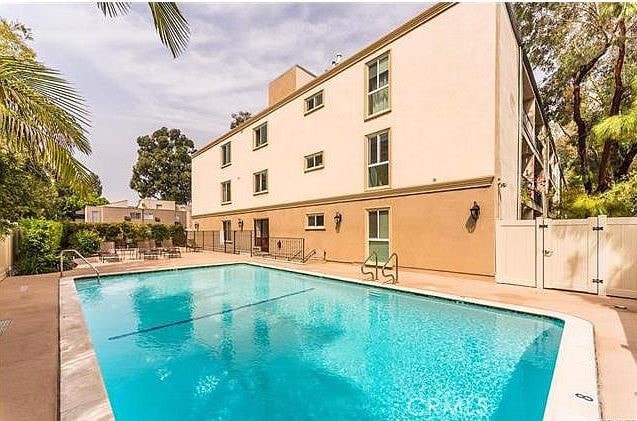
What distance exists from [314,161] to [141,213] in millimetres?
31807

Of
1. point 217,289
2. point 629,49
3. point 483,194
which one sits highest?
point 629,49

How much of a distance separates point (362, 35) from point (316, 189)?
25.5ft

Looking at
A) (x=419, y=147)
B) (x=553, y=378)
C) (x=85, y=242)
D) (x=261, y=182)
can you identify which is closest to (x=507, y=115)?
(x=419, y=147)

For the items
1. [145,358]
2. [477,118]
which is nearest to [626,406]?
[145,358]

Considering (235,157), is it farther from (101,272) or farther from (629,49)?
(629,49)

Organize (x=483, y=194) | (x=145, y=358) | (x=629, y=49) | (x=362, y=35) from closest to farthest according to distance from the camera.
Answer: (x=145, y=358) < (x=483, y=194) < (x=629, y=49) < (x=362, y=35)

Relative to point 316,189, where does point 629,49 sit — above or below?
above

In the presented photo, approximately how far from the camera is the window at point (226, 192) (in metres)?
25.6

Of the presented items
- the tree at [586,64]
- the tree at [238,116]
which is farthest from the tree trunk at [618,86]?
the tree at [238,116]

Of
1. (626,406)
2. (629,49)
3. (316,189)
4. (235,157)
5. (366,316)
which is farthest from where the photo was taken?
(235,157)

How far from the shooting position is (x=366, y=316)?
795 centimetres

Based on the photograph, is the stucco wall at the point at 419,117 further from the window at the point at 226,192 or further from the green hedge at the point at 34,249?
the green hedge at the point at 34,249

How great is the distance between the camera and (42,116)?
4250mm

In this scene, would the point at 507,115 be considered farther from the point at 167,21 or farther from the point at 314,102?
the point at 167,21
